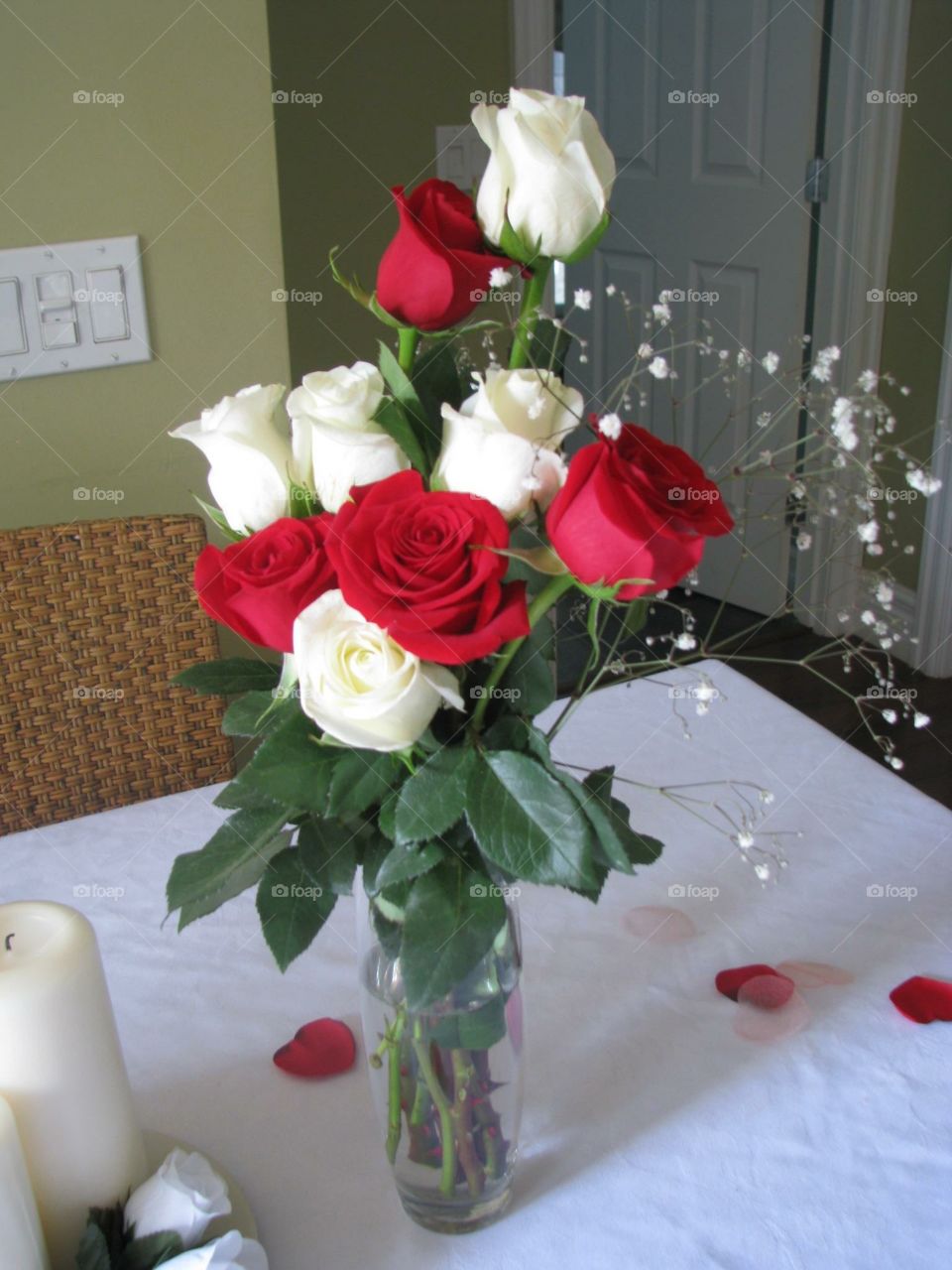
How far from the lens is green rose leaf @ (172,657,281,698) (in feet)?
2.08

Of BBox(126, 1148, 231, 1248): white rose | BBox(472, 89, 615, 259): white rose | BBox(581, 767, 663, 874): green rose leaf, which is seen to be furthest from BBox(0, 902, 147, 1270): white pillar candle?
BBox(472, 89, 615, 259): white rose

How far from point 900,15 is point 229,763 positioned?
1995 millimetres

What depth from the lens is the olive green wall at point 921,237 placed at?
94.8 inches

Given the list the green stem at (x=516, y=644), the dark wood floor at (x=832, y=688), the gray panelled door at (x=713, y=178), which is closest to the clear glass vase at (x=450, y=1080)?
the green stem at (x=516, y=644)

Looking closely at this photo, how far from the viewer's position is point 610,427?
0.51 metres

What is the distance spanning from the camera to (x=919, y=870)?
3.09ft

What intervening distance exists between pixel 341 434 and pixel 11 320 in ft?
2.80

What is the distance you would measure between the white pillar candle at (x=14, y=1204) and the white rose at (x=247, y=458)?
27cm

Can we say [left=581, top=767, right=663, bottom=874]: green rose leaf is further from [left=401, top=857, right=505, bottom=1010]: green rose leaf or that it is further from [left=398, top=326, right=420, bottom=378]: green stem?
[left=398, top=326, right=420, bottom=378]: green stem

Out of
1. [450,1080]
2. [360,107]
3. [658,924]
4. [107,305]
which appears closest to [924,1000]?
[658,924]

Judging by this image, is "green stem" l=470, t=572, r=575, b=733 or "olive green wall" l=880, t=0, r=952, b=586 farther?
"olive green wall" l=880, t=0, r=952, b=586

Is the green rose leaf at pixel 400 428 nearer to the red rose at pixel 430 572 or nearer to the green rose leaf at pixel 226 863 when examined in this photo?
the red rose at pixel 430 572

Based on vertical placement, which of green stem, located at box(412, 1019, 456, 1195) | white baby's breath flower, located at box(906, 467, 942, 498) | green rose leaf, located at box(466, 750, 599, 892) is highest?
white baby's breath flower, located at box(906, 467, 942, 498)

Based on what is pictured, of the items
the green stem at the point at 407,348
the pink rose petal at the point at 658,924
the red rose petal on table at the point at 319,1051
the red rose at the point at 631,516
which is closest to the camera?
the red rose at the point at 631,516
